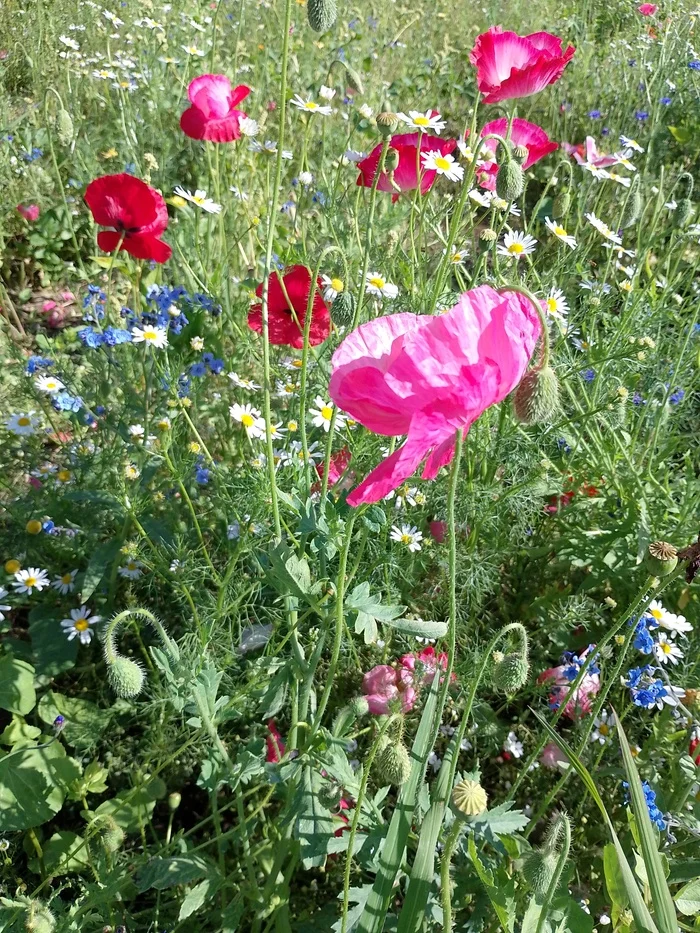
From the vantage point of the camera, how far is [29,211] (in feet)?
9.91

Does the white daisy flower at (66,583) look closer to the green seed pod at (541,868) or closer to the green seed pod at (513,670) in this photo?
the green seed pod at (513,670)

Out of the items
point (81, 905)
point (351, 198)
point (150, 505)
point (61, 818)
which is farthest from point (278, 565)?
point (351, 198)

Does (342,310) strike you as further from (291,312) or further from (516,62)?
(516,62)

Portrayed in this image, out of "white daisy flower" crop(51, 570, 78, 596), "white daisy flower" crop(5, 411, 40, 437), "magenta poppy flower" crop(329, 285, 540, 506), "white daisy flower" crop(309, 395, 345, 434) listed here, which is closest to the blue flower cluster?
"magenta poppy flower" crop(329, 285, 540, 506)

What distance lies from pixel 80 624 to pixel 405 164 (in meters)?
1.32

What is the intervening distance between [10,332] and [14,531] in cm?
112

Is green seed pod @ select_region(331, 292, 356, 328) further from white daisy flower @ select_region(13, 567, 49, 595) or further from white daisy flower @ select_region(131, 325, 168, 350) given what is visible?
white daisy flower @ select_region(13, 567, 49, 595)

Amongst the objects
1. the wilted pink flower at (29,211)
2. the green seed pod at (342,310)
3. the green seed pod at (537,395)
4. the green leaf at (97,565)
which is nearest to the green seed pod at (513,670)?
the green seed pod at (537,395)

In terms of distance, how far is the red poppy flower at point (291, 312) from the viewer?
164 cm

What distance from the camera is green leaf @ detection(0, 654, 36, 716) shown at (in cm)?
157

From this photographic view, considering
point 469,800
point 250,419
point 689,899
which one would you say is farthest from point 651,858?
point 250,419

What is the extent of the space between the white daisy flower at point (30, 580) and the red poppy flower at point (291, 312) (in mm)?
754

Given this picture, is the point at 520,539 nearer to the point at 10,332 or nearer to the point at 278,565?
the point at 278,565

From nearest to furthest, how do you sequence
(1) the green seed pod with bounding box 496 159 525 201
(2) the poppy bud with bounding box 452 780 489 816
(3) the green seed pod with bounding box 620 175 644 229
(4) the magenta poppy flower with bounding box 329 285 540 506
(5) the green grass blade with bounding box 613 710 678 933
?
(4) the magenta poppy flower with bounding box 329 285 540 506
(5) the green grass blade with bounding box 613 710 678 933
(2) the poppy bud with bounding box 452 780 489 816
(1) the green seed pod with bounding box 496 159 525 201
(3) the green seed pod with bounding box 620 175 644 229
